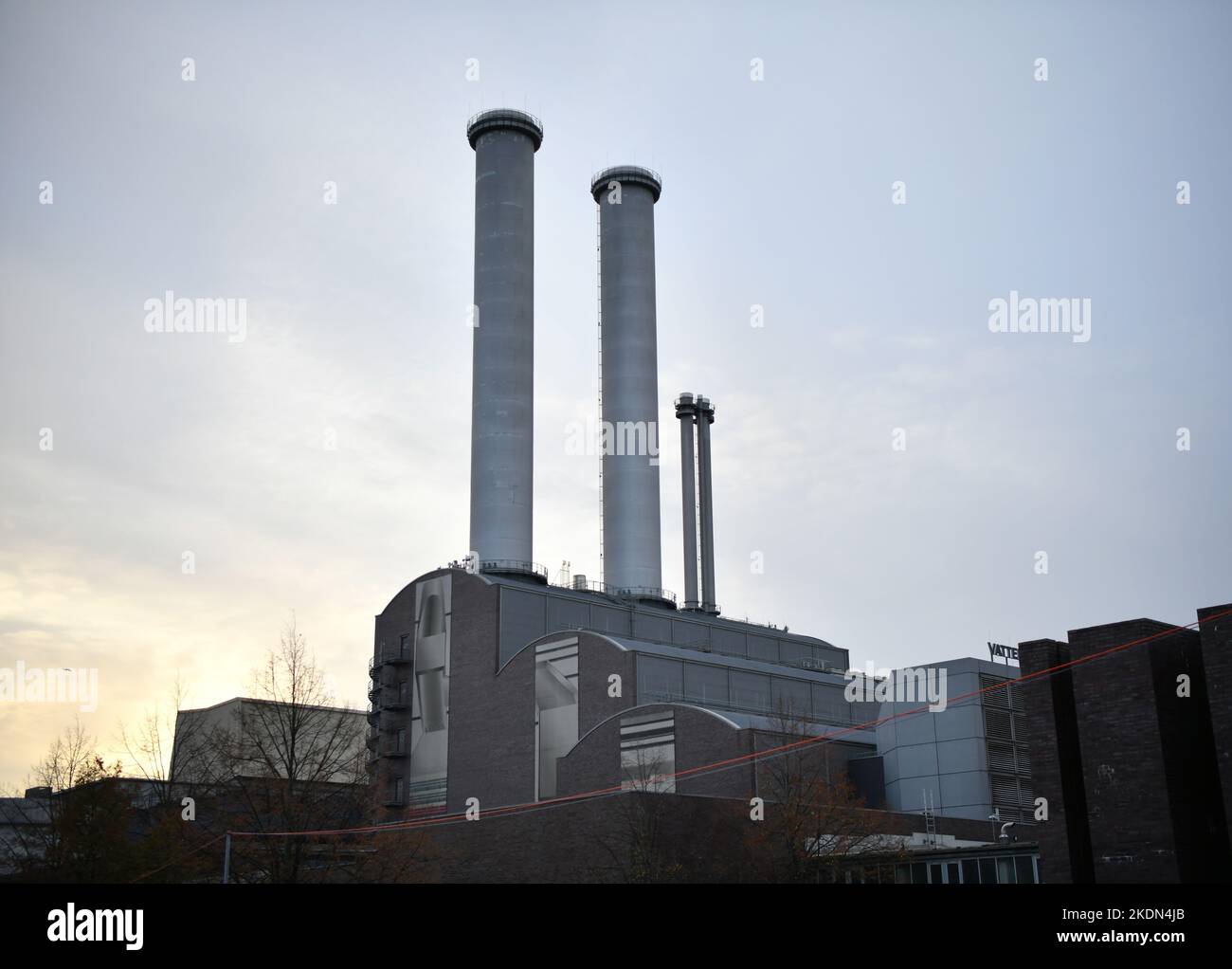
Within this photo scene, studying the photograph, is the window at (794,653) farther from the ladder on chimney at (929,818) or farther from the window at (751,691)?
the ladder on chimney at (929,818)

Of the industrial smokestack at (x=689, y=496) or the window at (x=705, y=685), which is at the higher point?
the industrial smokestack at (x=689, y=496)

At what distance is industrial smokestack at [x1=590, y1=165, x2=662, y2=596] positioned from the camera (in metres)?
89.2

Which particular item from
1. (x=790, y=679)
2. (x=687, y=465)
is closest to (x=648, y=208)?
(x=687, y=465)

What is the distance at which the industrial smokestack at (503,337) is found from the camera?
266 ft

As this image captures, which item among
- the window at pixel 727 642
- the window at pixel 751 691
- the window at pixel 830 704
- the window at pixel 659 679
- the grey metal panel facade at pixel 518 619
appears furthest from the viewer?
the window at pixel 727 642

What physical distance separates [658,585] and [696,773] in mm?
32229

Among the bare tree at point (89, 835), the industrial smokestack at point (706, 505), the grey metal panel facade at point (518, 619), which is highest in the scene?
the industrial smokestack at point (706, 505)

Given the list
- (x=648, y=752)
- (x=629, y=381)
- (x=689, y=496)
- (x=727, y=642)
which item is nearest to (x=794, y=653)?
(x=727, y=642)

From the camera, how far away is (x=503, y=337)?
84.8 metres

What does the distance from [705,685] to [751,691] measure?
3754 mm

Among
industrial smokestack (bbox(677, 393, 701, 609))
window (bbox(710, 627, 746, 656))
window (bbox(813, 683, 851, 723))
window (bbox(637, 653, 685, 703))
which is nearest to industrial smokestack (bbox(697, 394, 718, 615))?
industrial smokestack (bbox(677, 393, 701, 609))

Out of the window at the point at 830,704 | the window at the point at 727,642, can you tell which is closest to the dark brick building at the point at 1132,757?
the window at the point at 830,704

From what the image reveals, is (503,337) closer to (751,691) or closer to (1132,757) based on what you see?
(751,691)

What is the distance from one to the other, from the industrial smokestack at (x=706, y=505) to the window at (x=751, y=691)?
21991 millimetres
